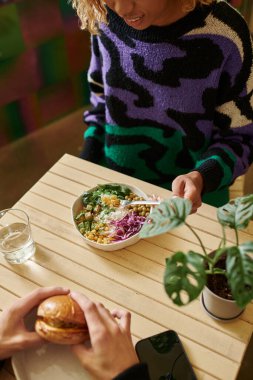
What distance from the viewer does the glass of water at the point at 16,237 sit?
2.94 feet

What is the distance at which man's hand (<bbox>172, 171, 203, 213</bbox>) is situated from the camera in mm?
886

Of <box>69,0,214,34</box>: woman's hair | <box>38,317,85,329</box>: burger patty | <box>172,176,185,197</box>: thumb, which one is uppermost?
<box>69,0,214,34</box>: woman's hair

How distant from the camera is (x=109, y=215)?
973 mm

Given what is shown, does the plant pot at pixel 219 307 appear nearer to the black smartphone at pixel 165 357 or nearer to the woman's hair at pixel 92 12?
the black smartphone at pixel 165 357

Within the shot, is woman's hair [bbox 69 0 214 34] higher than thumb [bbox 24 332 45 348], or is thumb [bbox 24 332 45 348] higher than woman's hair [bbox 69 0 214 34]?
woman's hair [bbox 69 0 214 34]

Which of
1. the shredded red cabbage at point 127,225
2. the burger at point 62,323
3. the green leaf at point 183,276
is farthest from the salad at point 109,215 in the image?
the green leaf at point 183,276

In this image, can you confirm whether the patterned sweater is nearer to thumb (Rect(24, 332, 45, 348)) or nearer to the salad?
the salad

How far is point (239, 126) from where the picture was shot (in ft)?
3.57

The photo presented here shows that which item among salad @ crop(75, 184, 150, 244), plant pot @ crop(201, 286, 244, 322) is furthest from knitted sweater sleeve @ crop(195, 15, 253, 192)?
plant pot @ crop(201, 286, 244, 322)

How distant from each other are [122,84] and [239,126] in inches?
14.7

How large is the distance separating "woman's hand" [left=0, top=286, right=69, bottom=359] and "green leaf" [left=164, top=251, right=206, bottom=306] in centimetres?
26

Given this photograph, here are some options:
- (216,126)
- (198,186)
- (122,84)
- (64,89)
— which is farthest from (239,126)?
(64,89)

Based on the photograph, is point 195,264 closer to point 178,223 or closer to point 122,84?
point 178,223

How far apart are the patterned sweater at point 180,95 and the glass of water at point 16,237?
416mm
